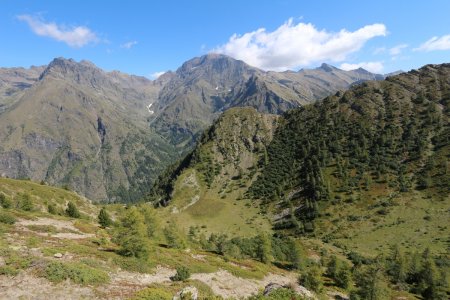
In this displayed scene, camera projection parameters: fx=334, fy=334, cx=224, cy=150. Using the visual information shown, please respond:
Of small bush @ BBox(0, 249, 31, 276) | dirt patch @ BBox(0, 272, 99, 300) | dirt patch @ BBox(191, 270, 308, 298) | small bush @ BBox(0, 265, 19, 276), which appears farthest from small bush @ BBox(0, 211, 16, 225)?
dirt patch @ BBox(191, 270, 308, 298)

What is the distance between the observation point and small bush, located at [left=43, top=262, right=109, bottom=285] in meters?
27.4

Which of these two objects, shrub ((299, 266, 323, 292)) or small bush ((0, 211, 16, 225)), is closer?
small bush ((0, 211, 16, 225))

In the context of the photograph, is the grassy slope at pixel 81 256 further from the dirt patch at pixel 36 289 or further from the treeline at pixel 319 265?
the treeline at pixel 319 265

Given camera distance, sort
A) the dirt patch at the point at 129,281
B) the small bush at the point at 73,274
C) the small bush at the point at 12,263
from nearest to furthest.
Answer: the small bush at the point at 12,263 → the dirt patch at the point at 129,281 → the small bush at the point at 73,274

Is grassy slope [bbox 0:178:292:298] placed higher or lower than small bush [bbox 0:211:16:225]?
lower

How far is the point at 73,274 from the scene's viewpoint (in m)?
28.1

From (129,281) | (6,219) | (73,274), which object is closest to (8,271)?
(73,274)

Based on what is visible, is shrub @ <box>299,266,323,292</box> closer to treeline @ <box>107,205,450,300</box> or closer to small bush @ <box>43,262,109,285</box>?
treeline @ <box>107,205,450,300</box>

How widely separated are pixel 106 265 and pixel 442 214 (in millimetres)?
158750

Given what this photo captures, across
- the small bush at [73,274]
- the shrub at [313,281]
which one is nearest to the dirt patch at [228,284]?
the shrub at [313,281]

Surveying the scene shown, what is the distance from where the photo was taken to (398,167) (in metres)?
193

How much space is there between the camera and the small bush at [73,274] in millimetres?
27400

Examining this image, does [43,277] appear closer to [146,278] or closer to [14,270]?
[14,270]

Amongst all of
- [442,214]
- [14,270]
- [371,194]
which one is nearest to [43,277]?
[14,270]
